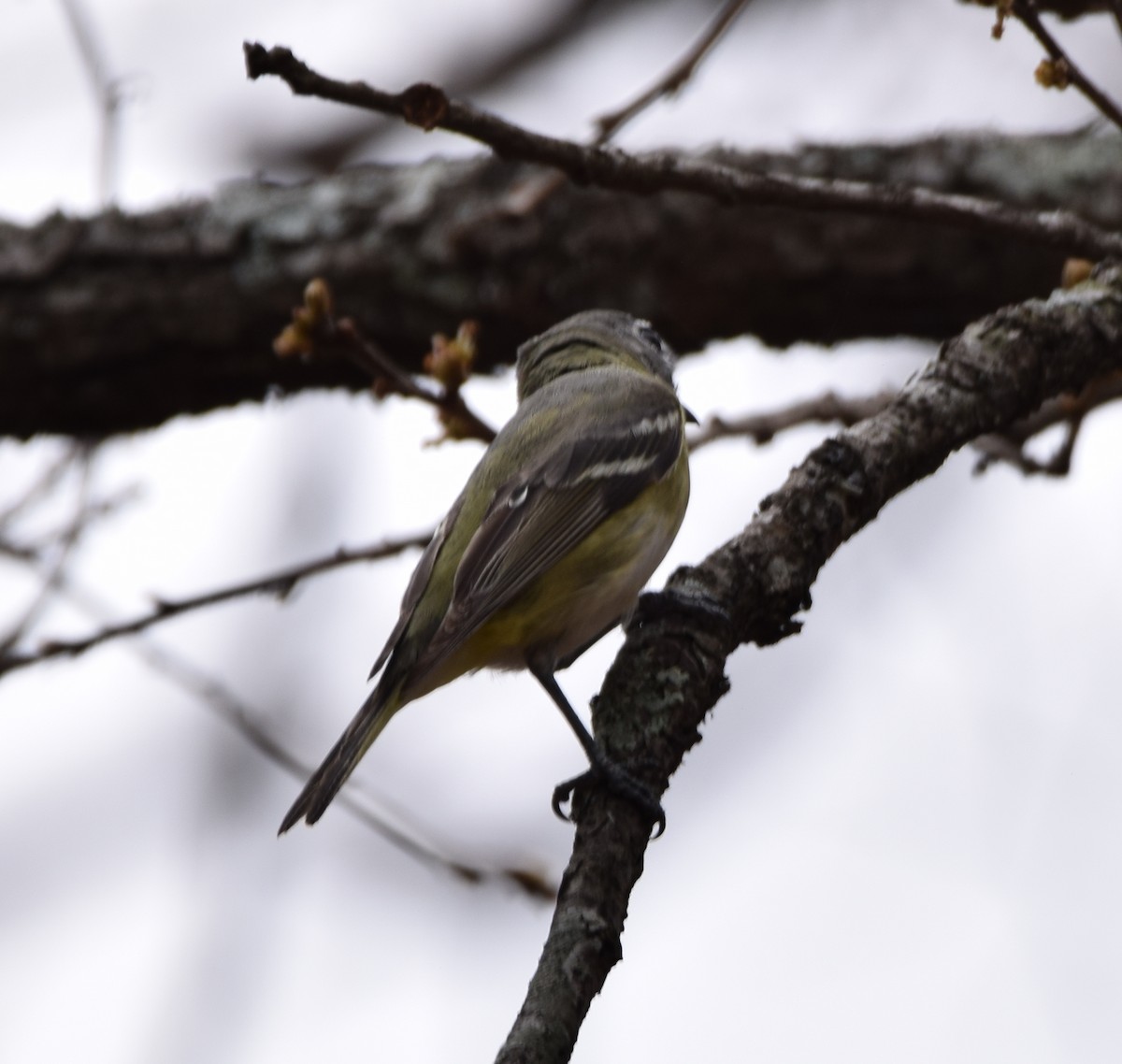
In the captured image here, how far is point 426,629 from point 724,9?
69.7 inches

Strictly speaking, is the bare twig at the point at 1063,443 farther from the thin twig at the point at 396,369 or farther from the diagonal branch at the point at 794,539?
the thin twig at the point at 396,369

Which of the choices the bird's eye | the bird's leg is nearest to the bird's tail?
the bird's leg

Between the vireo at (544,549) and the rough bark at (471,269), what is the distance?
0.76 m

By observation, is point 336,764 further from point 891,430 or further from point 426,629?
point 891,430

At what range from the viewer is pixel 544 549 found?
3799 millimetres

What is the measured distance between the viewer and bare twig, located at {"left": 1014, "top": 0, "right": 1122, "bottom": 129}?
2.83 meters

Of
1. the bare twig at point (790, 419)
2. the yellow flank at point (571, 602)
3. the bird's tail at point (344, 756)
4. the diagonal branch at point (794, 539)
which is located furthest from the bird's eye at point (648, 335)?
the bird's tail at point (344, 756)

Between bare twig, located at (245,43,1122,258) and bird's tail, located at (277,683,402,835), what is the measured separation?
1329mm

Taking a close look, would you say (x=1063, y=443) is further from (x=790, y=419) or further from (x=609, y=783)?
(x=609, y=783)

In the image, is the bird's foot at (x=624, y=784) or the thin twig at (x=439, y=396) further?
the thin twig at (x=439, y=396)

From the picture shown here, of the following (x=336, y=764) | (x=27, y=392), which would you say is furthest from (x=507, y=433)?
(x=27, y=392)

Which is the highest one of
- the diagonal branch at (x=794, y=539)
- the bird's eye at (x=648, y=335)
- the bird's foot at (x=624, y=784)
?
the bird's eye at (x=648, y=335)

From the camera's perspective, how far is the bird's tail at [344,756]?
3.06 metres

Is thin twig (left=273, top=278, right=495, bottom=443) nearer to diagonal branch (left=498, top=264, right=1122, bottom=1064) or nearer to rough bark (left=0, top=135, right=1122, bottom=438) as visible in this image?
diagonal branch (left=498, top=264, right=1122, bottom=1064)
